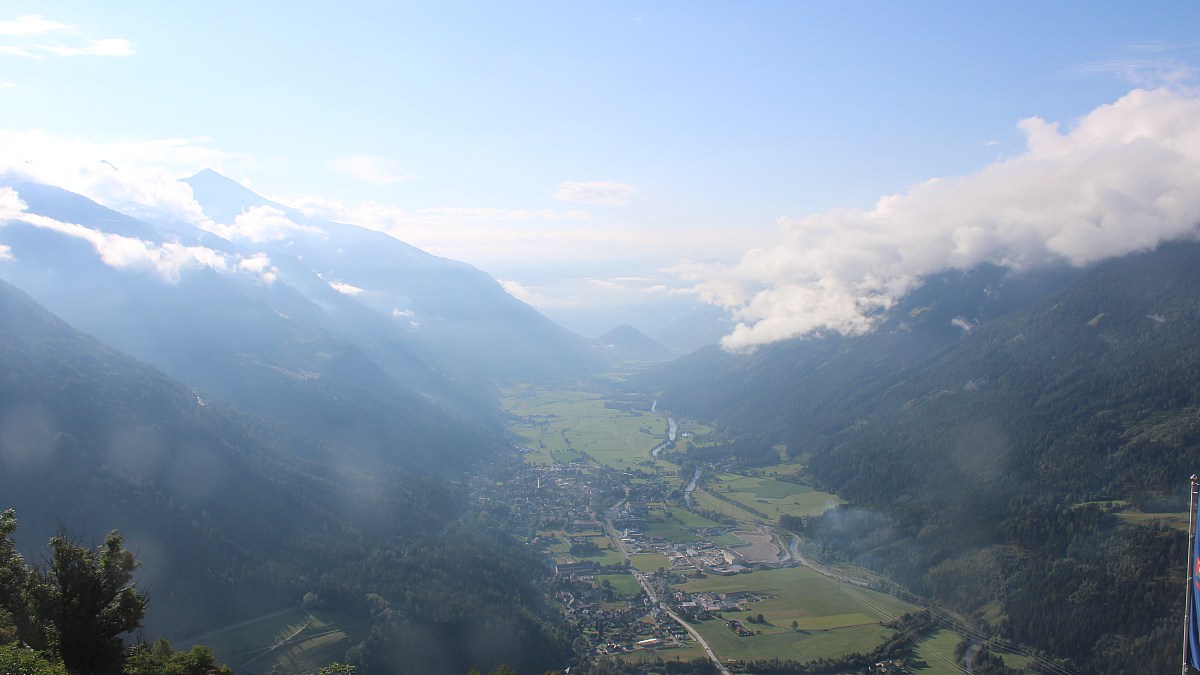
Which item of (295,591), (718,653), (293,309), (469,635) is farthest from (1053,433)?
(293,309)

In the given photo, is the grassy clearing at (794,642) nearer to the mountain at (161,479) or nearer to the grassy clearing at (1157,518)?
the grassy clearing at (1157,518)

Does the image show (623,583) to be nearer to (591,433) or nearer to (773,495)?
(773,495)

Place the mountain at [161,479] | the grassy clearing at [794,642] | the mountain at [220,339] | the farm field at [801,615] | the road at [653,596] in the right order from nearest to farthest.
Answer: 1. the road at [653,596]
2. the grassy clearing at [794,642]
3. the farm field at [801,615]
4. the mountain at [161,479]
5. the mountain at [220,339]

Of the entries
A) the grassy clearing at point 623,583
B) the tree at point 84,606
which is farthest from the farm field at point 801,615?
the tree at point 84,606

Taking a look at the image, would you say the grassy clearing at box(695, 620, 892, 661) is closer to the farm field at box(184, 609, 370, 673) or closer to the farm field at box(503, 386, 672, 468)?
the farm field at box(184, 609, 370, 673)

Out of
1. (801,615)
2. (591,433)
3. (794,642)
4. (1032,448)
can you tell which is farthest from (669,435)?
(794,642)

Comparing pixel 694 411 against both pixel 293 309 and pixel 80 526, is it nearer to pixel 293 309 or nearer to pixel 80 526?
pixel 293 309

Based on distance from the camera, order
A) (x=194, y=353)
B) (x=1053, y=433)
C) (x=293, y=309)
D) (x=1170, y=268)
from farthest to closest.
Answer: (x=293, y=309)
(x=194, y=353)
(x=1170, y=268)
(x=1053, y=433)
